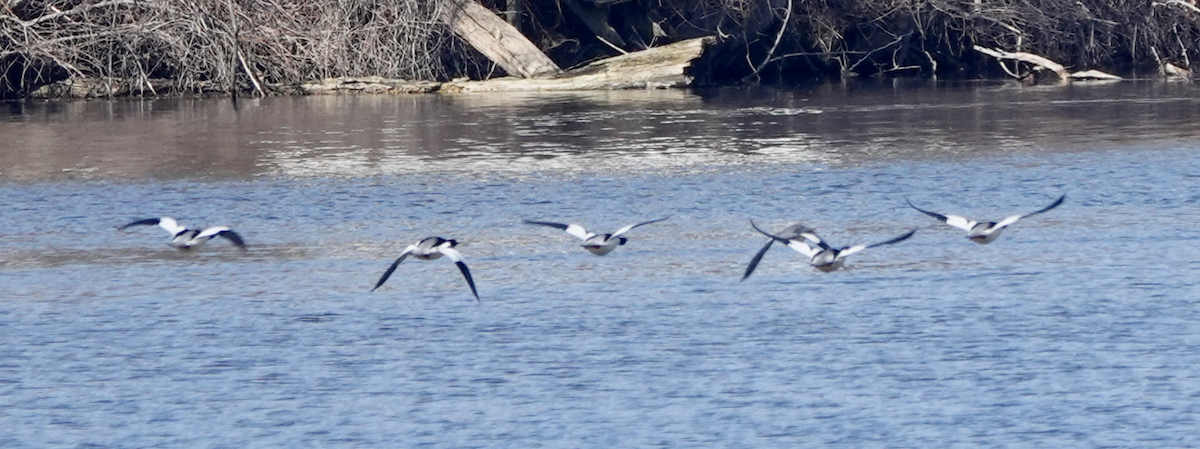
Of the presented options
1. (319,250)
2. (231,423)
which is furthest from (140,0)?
(231,423)

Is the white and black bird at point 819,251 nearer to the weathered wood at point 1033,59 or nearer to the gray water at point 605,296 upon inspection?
the gray water at point 605,296

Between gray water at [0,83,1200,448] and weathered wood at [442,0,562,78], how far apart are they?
6.17m

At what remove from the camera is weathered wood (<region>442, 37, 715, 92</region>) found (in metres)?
21.9

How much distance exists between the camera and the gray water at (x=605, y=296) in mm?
6609

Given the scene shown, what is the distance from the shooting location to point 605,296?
341 inches

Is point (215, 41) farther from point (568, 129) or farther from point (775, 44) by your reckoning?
point (775, 44)

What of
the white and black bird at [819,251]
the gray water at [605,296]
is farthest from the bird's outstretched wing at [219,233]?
the white and black bird at [819,251]

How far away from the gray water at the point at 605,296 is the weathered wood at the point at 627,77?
6.17 m

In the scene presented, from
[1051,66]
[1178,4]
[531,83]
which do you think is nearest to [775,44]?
[531,83]

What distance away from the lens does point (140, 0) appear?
20.5 m

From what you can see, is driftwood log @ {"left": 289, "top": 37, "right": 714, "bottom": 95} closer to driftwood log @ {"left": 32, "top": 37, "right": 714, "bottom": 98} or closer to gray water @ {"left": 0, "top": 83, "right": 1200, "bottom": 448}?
driftwood log @ {"left": 32, "top": 37, "right": 714, "bottom": 98}

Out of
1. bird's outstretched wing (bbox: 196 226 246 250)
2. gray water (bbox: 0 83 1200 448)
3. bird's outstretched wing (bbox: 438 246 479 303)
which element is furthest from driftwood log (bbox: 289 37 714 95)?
bird's outstretched wing (bbox: 438 246 479 303)

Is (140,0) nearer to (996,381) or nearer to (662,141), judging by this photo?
(662,141)

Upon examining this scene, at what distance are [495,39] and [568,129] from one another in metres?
5.69
